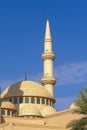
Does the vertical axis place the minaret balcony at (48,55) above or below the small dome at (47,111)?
above

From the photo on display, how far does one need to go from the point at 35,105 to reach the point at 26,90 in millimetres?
2619

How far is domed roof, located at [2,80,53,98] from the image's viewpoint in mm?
67812

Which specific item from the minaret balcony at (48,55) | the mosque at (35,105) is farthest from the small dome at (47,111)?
the minaret balcony at (48,55)

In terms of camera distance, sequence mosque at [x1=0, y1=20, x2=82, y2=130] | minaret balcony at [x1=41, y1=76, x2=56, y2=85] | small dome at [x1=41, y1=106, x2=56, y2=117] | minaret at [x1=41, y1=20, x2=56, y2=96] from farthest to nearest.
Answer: minaret at [x1=41, y1=20, x2=56, y2=96], minaret balcony at [x1=41, y1=76, x2=56, y2=85], small dome at [x1=41, y1=106, x2=56, y2=117], mosque at [x1=0, y1=20, x2=82, y2=130]

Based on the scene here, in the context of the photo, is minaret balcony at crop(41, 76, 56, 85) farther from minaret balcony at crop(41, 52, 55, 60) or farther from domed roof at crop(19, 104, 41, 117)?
domed roof at crop(19, 104, 41, 117)

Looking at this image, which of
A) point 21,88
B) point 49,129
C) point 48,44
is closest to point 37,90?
point 21,88

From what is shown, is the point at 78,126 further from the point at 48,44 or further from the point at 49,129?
the point at 48,44

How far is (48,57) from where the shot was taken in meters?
73.0

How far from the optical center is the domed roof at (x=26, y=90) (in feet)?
222

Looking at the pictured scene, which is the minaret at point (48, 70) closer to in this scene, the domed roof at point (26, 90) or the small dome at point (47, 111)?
the domed roof at point (26, 90)

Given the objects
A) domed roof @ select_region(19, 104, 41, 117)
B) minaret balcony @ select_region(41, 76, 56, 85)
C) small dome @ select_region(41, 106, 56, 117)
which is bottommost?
domed roof @ select_region(19, 104, 41, 117)

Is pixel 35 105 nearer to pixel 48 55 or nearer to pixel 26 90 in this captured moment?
pixel 26 90

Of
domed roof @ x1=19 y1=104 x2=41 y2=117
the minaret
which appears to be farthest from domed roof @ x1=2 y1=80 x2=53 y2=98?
domed roof @ x1=19 y1=104 x2=41 y2=117

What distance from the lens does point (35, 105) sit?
6731cm
